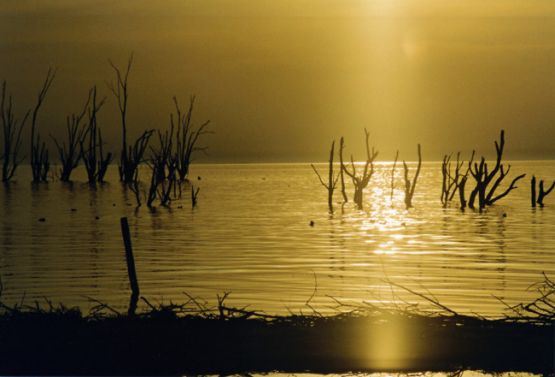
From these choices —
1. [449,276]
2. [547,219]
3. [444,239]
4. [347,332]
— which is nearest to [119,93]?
Answer: [547,219]

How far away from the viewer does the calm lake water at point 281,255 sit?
46.8ft

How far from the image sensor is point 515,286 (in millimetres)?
15523

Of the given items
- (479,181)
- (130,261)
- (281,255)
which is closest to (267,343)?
(130,261)

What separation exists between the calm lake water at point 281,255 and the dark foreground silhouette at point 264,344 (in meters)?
2.91

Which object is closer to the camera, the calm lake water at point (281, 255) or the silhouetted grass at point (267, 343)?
the silhouetted grass at point (267, 343)

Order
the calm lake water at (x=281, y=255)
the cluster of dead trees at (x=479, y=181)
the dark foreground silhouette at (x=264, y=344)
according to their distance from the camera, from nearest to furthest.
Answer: the dark foreground silhouette at (x=264, y=344) → the calm lake water at (x=281, y=255) → the cluster of dead trees at (x=479, y=181)

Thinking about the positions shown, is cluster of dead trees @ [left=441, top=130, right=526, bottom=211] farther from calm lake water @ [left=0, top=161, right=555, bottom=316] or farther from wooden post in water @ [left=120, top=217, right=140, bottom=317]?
wooden post in water @ [left=120, top=217, right=140, bottom=317]

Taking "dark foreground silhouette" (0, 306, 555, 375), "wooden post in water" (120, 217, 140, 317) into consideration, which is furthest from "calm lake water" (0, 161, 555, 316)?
"dark foreground silhouette" (0, 306, 555, 375)

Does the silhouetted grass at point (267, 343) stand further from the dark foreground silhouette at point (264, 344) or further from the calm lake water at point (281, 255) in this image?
the calm lake water at point (281, 255)

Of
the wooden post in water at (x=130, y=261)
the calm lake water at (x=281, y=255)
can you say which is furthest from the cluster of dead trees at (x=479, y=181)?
the wooden post in water at (x=130, y=261)

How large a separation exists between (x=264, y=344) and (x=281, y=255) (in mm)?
12049

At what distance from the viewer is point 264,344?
823cm

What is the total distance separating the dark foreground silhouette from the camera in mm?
7750

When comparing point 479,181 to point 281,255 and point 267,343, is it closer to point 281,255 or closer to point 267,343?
point 281,255
